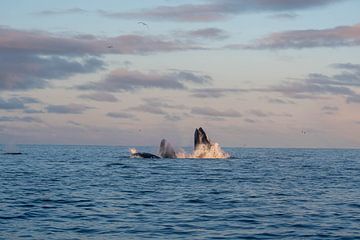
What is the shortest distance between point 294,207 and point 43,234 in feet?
52.4

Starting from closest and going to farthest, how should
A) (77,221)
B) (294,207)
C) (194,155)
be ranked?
(77,221) < (294,207) < (194,155)

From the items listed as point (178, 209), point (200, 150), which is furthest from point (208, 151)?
point (178, 209)

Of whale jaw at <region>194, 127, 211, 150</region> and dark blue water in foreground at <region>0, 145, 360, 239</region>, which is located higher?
whale jaw at <region>194, 127, 211, 150</region>

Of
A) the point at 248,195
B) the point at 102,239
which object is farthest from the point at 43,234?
the point at 248,195

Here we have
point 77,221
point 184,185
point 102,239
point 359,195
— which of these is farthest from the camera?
point 184,185

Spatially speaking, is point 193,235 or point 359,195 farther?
point 359,195

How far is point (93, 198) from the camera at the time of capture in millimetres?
39219

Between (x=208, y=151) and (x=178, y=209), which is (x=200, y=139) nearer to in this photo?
(x=208, y=151)

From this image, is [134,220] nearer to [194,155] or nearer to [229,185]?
[229,185]

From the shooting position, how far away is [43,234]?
26.4m

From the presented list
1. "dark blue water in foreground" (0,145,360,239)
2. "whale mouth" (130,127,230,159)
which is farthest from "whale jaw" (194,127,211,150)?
"dark blue water in foreground" (0,145,360,239)

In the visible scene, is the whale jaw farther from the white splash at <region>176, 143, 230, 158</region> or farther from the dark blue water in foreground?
the dark blue water in foreground

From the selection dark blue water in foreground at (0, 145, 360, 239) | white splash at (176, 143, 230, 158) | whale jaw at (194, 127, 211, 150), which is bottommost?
dark blue water in foreground at (0, 145, 360, 239)

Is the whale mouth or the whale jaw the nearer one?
the whale jaw
